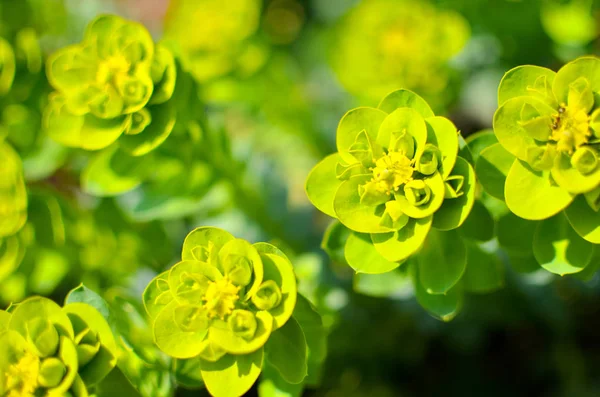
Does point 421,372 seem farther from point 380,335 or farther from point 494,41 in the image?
point 494,41

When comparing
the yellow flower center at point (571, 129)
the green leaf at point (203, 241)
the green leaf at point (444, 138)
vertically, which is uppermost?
the yellow flower center at point (571, 129)

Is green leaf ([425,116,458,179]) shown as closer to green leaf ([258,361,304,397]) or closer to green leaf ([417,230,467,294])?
green leaf ([417,230,467,294])

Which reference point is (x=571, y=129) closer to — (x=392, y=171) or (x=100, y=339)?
(x=392, y=171)

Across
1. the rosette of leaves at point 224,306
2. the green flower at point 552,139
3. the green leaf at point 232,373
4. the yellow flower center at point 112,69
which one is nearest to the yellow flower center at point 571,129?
the green flower at point 552,139

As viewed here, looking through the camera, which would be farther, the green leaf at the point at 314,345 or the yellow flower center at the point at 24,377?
the green leaf at the point at 314,345

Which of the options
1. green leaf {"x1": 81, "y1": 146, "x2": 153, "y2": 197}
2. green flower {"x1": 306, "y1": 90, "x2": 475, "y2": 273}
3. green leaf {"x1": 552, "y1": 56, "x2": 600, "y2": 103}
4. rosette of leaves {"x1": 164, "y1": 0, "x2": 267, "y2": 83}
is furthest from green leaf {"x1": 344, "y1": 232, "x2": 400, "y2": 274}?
rosette of leaves {"x1": 164, "y1": 0, "x2": 267, "y2": 83}

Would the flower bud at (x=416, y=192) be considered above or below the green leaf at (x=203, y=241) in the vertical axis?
above

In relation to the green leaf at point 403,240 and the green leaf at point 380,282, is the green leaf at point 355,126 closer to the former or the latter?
the green leaf at point 403,240
